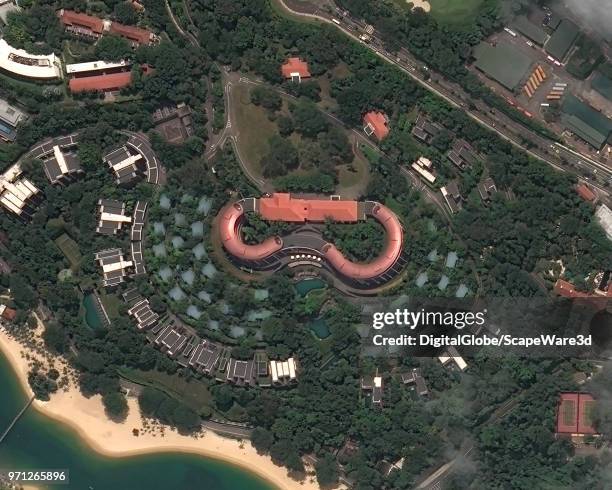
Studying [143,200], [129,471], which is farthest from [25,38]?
[129,471]

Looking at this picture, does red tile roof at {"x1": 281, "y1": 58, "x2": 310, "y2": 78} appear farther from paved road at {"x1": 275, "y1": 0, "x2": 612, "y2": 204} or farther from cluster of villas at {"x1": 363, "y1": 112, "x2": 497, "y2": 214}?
cluster of villas at {"x1": 363, "y1": 112, "x2": 497, "y2": 214}

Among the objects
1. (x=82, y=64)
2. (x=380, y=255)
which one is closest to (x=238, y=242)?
(x=380, y=255)

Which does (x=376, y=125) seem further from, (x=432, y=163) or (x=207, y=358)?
(x=207, y=358)

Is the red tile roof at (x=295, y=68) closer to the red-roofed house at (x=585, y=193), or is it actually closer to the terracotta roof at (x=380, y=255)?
the terracotta roof at (x=380, y=255)

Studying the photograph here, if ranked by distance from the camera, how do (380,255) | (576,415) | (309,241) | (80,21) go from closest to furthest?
(576,415)
(380,255)
(309,241)
(80,21)

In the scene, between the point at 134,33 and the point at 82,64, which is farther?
the point at 134,33

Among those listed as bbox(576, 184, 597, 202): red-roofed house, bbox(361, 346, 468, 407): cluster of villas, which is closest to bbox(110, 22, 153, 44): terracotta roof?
bbox(361, 346, 468, 407): cluster of villas

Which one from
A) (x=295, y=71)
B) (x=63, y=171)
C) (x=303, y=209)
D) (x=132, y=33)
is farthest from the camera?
(x=295, y=71)
